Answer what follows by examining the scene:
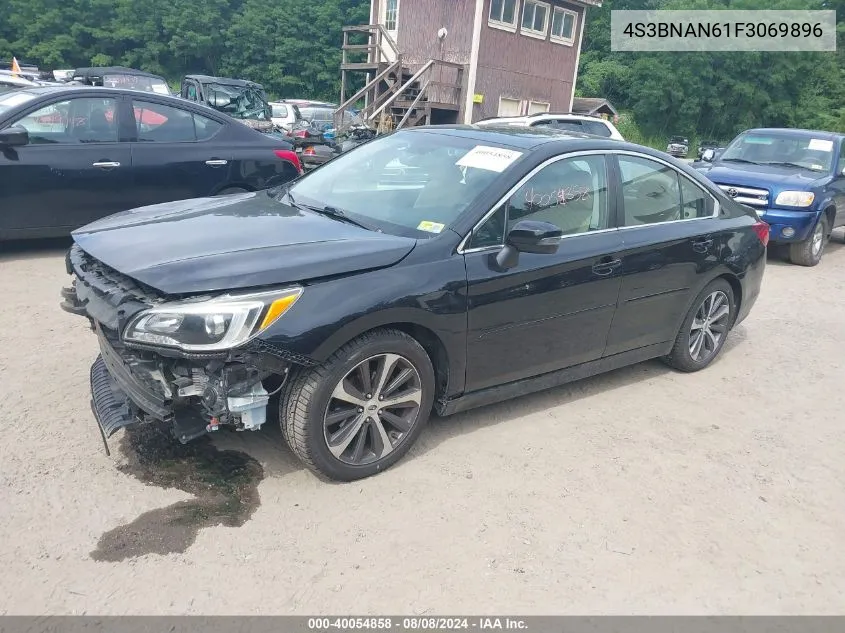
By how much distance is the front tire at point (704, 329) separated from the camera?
5.07m

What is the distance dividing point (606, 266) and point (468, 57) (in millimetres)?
22671

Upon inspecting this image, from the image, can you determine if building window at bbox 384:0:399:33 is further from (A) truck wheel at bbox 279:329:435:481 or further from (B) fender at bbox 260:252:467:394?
(A) truck wheel at bbox 279:329:435:481

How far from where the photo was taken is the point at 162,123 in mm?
7148

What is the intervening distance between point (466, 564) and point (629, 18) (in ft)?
148

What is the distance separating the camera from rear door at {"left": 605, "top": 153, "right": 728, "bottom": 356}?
445cm

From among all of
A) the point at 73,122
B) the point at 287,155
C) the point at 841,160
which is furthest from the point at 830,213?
the point at 73,122

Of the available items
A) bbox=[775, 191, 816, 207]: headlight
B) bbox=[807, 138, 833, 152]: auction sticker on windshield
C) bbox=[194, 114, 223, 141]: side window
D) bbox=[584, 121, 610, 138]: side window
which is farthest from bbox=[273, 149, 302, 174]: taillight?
bbox=[807, 138, 833, 152]: auction sticker on windshield

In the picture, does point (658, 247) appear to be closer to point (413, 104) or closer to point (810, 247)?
point (810, 247)

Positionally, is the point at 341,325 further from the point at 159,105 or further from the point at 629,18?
the point at 629,18

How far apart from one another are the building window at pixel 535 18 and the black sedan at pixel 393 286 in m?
23.7

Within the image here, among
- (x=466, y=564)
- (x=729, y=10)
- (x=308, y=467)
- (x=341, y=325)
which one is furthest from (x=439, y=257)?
(x=729, y=10)

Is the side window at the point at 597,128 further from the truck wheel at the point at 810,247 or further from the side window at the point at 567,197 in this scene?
the side window at the point at 567,197
